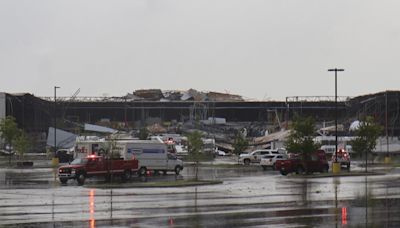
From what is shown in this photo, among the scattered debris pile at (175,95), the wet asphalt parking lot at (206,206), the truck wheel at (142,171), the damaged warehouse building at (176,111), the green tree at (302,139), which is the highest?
the scattered debris pile at (175,95)

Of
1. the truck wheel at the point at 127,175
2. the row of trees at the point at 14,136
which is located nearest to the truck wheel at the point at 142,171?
the truck wheel at the point at 127,175

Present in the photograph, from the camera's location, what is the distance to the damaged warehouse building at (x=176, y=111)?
414ft

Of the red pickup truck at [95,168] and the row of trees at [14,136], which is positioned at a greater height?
the row of trees at [14,136]

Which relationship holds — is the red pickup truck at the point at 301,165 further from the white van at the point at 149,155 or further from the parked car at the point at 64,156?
the parked car at the point at 64,156

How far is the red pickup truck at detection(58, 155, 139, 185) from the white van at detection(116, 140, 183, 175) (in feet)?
12.6

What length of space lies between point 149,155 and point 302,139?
10.5 meters

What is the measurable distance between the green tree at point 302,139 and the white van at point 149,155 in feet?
26.4

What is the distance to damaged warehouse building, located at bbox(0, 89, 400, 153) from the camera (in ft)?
414

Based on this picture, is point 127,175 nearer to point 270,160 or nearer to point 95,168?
point 95,168

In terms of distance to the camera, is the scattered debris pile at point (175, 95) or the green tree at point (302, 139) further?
the scattered debris pile at point (175, 95)

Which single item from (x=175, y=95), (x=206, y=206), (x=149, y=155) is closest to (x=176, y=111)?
(x=175, y=95)

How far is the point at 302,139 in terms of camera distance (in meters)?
51.8

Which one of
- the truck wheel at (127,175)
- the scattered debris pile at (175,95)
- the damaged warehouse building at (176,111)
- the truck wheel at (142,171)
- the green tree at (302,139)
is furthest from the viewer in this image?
the scattered debris pile at (175,95)

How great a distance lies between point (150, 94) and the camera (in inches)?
6545
